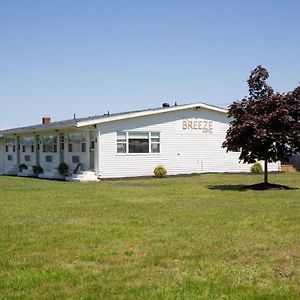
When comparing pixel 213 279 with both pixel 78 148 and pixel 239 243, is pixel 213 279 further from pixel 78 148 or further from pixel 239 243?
pixel 78 148

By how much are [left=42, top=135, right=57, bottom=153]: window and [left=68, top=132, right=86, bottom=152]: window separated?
2209 millimetres

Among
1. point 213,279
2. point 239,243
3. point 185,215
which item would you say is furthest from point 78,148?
point 213,279

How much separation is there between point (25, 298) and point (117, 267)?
5.45ft

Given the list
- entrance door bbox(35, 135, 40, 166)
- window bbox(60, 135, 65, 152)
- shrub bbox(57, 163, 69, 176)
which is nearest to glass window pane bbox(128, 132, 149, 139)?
shrub bbox(57, 163, 69, 176)

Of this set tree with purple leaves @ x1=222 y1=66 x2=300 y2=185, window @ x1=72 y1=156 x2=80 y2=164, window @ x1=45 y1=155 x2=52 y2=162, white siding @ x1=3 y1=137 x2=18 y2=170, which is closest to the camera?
tree with purple leaves @ x1=222 y1=66 x2=300 y2=185

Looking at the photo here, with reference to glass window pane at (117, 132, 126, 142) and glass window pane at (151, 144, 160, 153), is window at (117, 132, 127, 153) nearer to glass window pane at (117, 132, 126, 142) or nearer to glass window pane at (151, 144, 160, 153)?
glass window pane at (117, 132, 126, 142)

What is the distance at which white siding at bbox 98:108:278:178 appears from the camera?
28.4 meters

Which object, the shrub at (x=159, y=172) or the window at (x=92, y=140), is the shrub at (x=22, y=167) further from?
the shrub at (x=159, y=172)

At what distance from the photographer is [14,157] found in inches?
1564

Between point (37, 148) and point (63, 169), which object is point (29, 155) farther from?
point (63, 169)

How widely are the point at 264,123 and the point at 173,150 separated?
455 inches

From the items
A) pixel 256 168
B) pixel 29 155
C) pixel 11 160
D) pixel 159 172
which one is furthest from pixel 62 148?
pixel 256 168

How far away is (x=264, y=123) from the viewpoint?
19453 mm

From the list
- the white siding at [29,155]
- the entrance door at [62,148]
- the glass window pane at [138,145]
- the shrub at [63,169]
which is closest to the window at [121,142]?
the glass window pane at [138,145]
